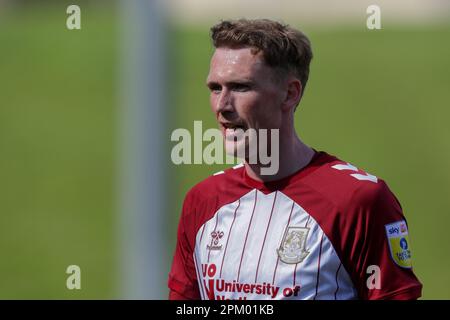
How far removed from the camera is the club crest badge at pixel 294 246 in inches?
142

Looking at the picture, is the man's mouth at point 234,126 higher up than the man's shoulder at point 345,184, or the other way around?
the man's mouth at point 234,126

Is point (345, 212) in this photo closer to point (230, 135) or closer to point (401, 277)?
point (401, 277)

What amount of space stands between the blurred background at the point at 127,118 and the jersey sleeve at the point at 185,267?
20.2 ft

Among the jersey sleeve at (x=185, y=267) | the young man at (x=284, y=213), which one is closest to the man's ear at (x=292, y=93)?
the young man at (x=284, y=213)

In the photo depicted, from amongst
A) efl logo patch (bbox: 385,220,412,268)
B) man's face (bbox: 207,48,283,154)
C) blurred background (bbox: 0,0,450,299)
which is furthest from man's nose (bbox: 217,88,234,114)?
blurred background (bbox: 0,0,450,299)

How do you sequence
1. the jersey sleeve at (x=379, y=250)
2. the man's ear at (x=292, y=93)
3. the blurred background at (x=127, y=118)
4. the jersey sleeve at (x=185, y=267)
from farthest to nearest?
the blurred background at (x=127, y=118) → the jersey sleeve at (x=185, y=267) → the man's ear at (x=292, y=93) → the jersey sleeve at (x=379, y=250)

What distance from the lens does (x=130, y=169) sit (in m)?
12.2

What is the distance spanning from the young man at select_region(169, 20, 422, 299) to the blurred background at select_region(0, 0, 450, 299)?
21.0ft

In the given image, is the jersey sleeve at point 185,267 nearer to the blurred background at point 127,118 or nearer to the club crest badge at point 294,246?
the club crest badge at point 294,246

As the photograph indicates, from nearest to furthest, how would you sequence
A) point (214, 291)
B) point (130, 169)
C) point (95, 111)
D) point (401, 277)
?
point (401, 277), point (214, 291), point (130, 169), point (95, 111)

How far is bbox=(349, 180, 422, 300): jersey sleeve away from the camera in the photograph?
3480 millimetres

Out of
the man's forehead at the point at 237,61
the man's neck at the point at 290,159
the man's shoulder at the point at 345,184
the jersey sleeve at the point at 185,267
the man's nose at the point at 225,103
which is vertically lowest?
the jersey sleeve at the point at 185,267

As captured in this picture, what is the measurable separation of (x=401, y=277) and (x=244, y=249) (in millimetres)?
684
